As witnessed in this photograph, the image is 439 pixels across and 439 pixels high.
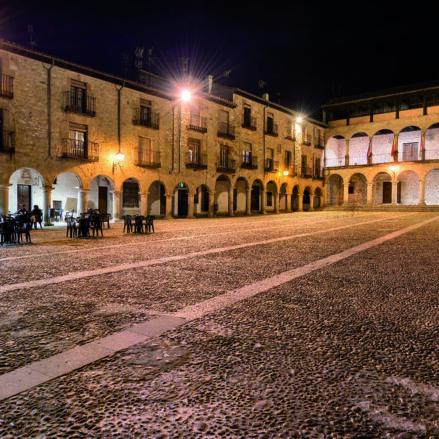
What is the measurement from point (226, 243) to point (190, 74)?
819 inches

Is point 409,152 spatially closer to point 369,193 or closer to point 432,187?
point 432,187

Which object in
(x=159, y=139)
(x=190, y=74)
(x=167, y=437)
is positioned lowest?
(x=167, y=437)

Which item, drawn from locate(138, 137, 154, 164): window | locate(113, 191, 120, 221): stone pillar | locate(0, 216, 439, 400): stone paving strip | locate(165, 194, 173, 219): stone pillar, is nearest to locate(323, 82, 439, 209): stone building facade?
locate(165, 194, 173, 219): stone pillar

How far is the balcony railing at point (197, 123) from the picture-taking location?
24484mm

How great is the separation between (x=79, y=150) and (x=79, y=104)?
7.69 ft

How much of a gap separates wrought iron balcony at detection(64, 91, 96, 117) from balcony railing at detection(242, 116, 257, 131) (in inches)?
503

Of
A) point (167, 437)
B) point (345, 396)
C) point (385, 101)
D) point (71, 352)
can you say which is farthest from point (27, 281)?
point (385, 101)

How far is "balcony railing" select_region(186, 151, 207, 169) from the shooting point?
24453mm

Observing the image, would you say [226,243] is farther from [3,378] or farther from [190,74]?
[190,74]

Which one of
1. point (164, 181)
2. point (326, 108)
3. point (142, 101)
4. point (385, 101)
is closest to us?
point (142, 101)

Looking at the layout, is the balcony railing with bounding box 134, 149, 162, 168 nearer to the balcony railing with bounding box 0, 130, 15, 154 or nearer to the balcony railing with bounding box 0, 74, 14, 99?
the balcony railing with bounding box 0, 130, 15, 154

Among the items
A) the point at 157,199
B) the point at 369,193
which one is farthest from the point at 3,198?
the point at 369,193

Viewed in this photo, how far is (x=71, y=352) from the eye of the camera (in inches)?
105

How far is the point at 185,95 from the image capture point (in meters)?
23.1
